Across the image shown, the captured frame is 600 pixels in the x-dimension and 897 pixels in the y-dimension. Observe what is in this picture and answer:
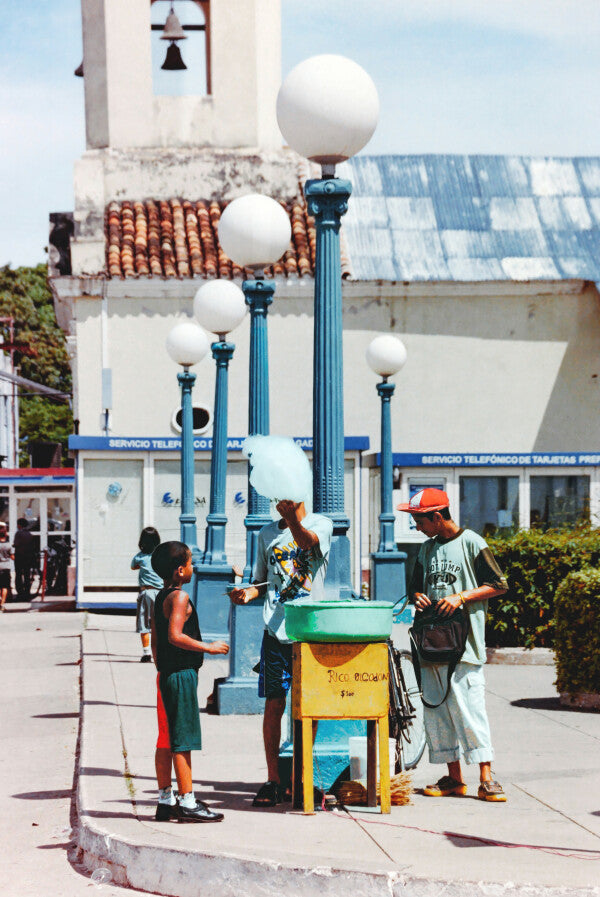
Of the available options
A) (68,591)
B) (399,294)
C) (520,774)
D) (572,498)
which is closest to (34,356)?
(68,591)

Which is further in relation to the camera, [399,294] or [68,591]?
[68,591]

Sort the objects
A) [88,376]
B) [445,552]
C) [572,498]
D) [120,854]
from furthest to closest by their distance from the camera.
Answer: [88,376]
[572,498]
[445,552]
[120,854]

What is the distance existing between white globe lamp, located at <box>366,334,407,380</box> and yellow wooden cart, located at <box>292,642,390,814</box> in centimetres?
1218

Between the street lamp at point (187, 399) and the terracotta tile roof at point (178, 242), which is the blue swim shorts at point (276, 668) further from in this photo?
the terracotta tile roof at point (178, 242)

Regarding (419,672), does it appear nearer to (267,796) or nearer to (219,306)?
(267,796)

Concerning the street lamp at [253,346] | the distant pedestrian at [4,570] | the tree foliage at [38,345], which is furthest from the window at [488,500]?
the tree foliage at [38,345]

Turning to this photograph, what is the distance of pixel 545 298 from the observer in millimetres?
27016

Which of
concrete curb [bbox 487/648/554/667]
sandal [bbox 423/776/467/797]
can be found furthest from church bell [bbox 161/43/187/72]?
sandal [bbox 423/776/467/797]

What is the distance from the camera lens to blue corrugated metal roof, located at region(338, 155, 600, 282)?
2717 cm

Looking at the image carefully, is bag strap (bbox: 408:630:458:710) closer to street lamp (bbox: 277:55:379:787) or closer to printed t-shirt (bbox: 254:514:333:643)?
street lamp (bbox: 277:55:379:787)

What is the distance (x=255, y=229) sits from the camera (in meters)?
11.3

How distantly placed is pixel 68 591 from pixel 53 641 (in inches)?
416

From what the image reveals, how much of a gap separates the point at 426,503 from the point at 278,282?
61.8 feet

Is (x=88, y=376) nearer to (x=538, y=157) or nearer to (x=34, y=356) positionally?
(x=538, y=157)
